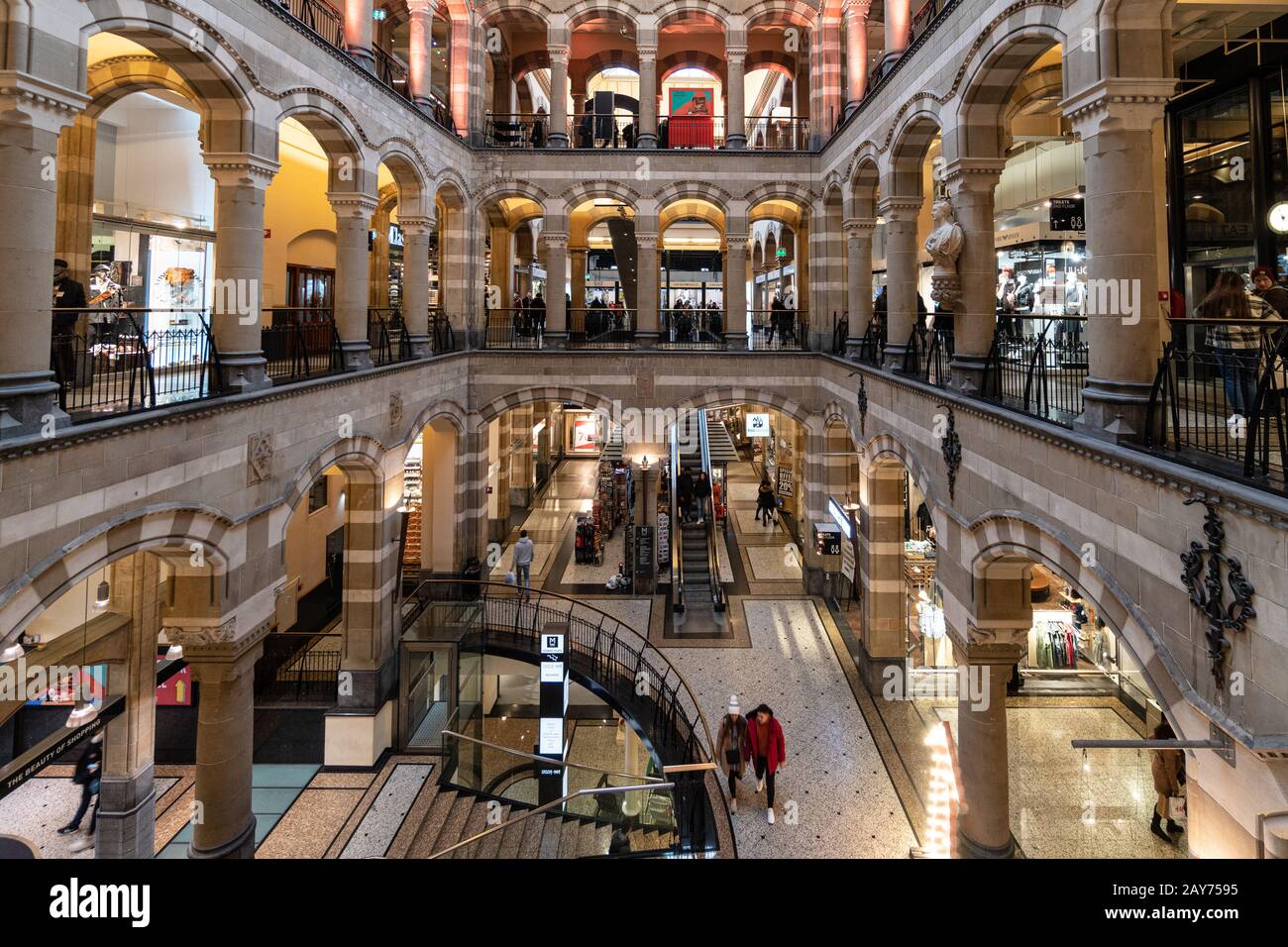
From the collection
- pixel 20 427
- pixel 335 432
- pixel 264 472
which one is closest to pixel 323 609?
pixel 335 432

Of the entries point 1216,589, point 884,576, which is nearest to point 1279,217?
point 884,576

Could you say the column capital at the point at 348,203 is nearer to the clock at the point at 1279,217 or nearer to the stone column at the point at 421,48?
the stone column at the point at 421,48

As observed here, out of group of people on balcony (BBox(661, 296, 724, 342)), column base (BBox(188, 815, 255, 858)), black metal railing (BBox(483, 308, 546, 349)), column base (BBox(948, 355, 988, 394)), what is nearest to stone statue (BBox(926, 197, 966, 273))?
column base (BBox(948, 355, 988, 394))

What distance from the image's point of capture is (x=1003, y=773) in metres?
8.52

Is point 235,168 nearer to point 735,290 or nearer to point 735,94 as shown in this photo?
point 735,290

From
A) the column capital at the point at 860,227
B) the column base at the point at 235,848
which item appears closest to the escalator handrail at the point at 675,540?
the column capital at the point at 860,227

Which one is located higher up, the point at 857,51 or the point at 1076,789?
the point at 857,51

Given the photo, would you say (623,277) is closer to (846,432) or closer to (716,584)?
(846,432)

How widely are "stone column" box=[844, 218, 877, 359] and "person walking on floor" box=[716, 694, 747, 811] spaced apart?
872 cm

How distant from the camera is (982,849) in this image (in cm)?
862

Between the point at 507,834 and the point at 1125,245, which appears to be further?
the point at 507,834

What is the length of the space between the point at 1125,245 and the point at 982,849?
689cm

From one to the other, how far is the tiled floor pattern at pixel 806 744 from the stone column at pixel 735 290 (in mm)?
7318

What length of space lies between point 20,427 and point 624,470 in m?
20.4
